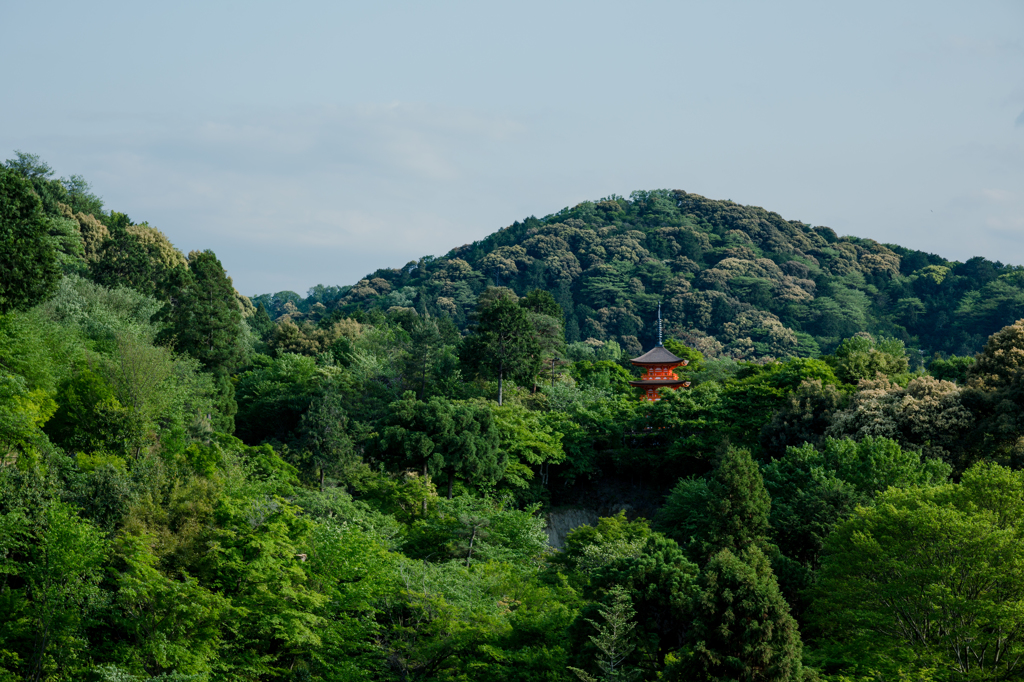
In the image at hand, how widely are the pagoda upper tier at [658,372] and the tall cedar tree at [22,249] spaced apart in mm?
28222

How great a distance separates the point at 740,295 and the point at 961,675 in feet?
241

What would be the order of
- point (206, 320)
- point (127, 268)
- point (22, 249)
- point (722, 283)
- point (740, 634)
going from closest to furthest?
point (740, 634), point (22, 249), point (206, 320), point (127, 268), point (722, 283)

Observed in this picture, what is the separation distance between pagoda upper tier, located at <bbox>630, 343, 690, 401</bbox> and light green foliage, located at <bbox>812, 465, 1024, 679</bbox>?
83.8ft

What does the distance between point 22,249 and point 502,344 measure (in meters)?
20.3

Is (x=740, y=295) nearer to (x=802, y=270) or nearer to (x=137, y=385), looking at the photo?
(x=802, y=270)

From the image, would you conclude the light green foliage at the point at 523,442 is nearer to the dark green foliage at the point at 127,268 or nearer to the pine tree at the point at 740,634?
the pine tree at the point at 740,634

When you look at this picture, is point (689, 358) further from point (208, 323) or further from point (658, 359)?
point (208, 323)

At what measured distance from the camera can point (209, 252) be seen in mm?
42594

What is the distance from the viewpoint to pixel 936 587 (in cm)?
1866

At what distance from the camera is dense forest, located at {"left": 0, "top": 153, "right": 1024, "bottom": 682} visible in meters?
19.1

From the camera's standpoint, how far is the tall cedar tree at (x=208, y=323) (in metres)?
39.2

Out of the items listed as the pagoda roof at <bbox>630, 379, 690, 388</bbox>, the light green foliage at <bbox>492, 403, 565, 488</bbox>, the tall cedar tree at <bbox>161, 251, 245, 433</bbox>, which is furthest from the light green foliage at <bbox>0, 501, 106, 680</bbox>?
the pagoda roof at <bbox>630, 379, 690, 388</bbox>

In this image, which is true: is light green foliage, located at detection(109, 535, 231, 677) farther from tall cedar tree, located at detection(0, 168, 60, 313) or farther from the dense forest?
tall cedar tree, located at detection(0, 168, 60, 313)

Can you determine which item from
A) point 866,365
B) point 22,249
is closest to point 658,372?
point 866,365
